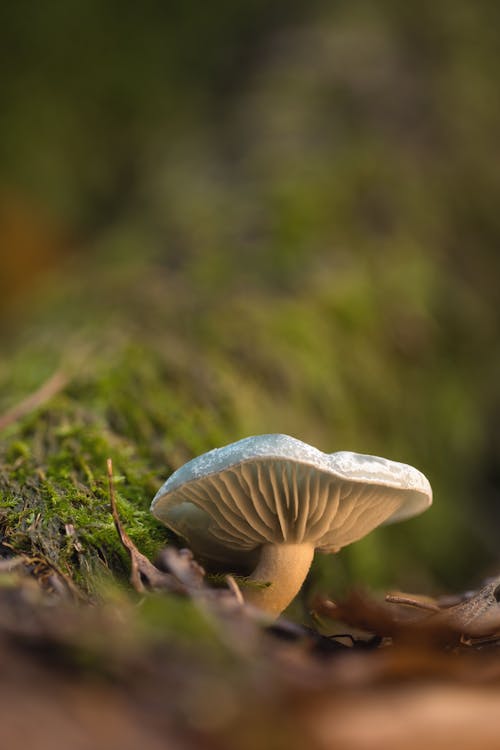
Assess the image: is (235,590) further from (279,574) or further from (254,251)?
(254,251)

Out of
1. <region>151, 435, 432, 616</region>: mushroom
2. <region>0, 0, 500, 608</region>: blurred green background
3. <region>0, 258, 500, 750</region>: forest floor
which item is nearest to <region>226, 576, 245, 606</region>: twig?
<region>0, 258, 500, 750</region>: forest floor

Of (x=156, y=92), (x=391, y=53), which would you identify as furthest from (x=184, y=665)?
(x=156, y=92)

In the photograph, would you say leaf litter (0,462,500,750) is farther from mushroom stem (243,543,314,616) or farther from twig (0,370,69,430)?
twig (0,370,69,430)

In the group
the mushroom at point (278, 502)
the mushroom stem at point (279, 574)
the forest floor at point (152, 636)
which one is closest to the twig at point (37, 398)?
the forest floor at point (152, 636)

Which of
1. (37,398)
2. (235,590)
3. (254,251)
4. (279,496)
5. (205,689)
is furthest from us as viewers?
(254,251)

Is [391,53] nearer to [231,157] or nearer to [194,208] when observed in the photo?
[231,157]

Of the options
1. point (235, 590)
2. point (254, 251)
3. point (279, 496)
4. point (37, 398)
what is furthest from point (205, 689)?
point (254, 251)
